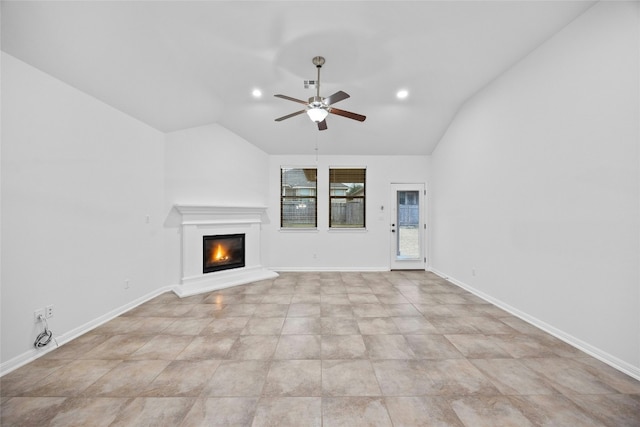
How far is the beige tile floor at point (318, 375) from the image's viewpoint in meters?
→ 1.68

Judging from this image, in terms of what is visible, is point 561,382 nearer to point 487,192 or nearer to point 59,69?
point 487,192

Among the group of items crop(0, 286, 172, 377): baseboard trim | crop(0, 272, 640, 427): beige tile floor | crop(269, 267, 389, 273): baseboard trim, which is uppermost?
crop(269, 267, 389, 273): baseboard trim

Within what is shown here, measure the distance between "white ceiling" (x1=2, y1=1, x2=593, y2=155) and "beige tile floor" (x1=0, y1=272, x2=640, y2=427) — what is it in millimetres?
2870

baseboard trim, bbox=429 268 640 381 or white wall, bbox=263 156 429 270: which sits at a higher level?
white wall, bbox=263 156 429 270

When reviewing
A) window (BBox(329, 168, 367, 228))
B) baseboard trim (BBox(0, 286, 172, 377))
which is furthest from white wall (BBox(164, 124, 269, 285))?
window (BBox(329, 168, 367, 228))

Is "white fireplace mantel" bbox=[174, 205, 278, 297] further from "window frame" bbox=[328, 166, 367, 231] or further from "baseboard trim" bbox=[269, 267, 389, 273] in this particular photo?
"window frame" bbox=[328, 166, 367, 231]

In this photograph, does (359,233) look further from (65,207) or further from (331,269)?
(65,207)

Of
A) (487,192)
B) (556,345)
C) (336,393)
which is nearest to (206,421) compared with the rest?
(336,393)

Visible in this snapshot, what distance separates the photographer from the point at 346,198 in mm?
5988

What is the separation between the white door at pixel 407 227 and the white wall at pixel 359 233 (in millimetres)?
147

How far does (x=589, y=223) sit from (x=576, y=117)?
108 centimetres

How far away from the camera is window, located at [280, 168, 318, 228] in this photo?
19.6ft

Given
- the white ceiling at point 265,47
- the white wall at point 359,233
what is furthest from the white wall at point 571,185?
the white wall at point 359,233

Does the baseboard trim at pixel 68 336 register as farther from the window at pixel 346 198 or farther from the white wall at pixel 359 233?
the window at pixel 346 198
